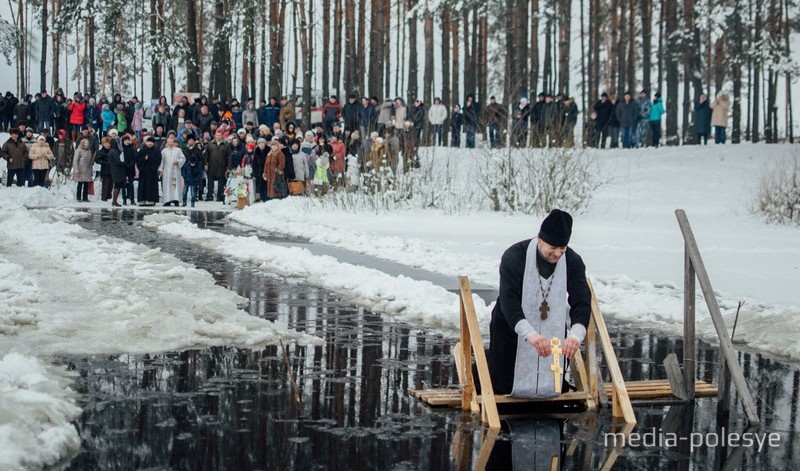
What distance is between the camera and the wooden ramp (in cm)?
706

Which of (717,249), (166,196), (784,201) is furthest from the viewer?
(166,196)

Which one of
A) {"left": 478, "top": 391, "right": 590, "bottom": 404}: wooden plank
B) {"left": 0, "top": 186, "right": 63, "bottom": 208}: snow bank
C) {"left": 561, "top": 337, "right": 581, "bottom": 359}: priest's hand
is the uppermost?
{"left": 0, "top": 186, "right": 63, "bottom": 208}: snow bank

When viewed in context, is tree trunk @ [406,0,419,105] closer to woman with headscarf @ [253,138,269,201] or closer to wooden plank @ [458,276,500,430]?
woman with headscarf @ [253,138,269,201]

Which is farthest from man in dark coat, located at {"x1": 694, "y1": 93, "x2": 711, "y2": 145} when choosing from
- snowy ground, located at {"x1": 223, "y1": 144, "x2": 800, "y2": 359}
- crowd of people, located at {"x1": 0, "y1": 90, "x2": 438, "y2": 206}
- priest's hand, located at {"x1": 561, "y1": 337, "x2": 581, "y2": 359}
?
priest's hand, located at {"x1": 561, "y1": 337, "x2": 581, "y2": 359}

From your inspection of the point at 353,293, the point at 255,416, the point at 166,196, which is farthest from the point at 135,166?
the point at 255,416

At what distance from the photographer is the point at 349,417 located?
7.11m

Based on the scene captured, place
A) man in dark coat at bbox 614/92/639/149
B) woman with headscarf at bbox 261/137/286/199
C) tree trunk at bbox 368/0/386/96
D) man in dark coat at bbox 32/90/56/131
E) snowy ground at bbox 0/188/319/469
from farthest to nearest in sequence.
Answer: tree trunk at bbox 368/0/386/96 → man in dark coat at bbox 32/90/56/131 → man in dark coat at bbox 614/92/639/149 → woman with headscarf at bbox 261/137/286/199 → snowy ground at bbox 0/188/319/469

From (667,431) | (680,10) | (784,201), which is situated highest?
(680,10)

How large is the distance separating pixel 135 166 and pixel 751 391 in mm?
25657

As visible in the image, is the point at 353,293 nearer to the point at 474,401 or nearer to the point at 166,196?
the point at 474,401

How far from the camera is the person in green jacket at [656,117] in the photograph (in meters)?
34.8

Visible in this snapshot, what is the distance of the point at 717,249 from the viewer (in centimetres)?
1914

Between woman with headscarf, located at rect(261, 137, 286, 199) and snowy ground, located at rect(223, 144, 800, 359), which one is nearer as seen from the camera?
snowy ground, located at rect(223, 144, 800, 359)

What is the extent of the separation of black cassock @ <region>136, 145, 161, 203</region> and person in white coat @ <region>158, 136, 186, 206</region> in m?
0.22
